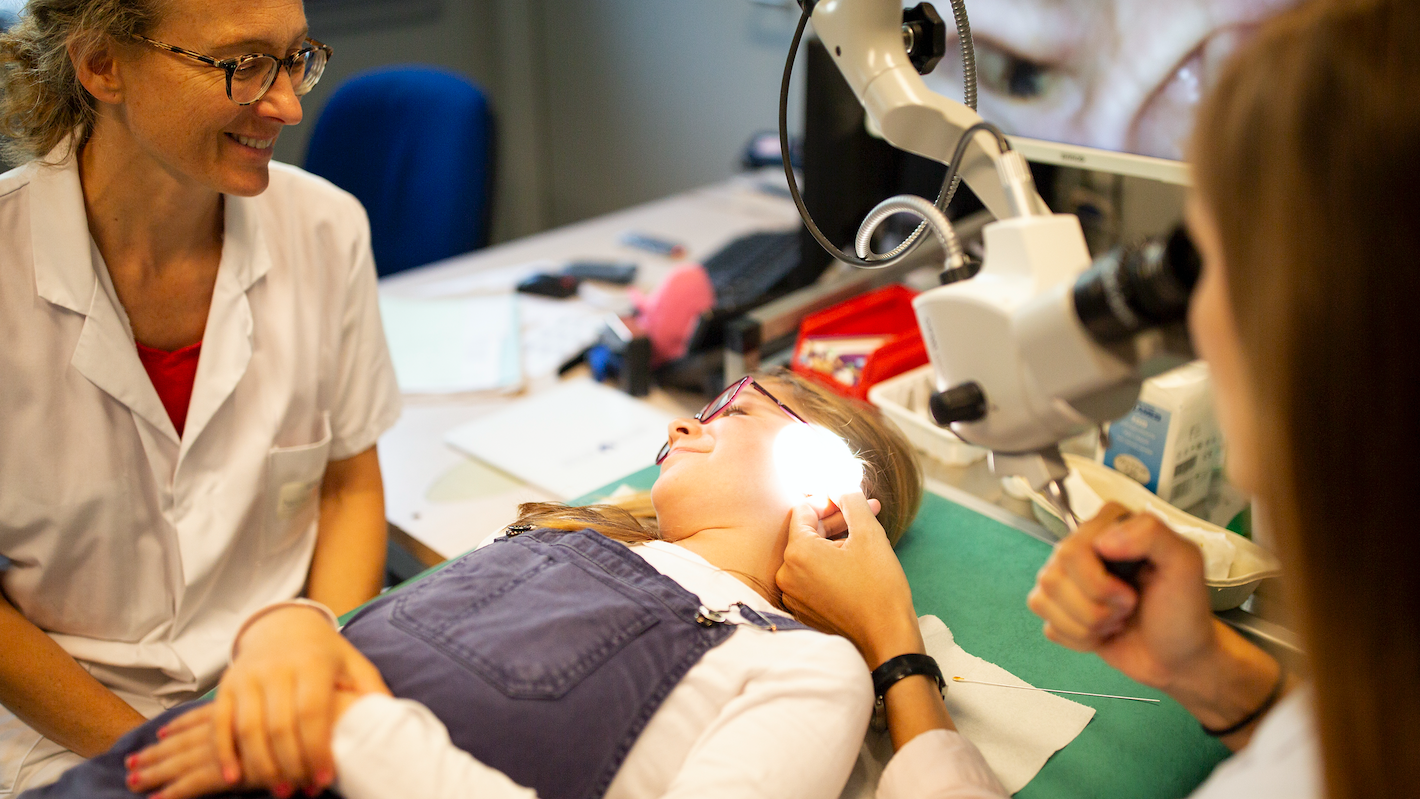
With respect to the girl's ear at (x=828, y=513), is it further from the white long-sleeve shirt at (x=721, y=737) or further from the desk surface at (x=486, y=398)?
the desk surface at (x=486, y=398)

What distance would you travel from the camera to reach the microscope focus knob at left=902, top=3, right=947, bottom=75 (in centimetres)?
105

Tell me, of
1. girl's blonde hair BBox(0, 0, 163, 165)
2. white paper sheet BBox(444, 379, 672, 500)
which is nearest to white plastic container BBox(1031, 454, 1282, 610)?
white paper sheet BBox(444, 379, 672, 500)

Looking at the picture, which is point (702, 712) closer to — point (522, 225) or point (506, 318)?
point (506, 318)

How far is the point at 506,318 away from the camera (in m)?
2.34


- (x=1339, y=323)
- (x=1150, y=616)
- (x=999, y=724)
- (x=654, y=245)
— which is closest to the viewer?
(x=1339, y=323)

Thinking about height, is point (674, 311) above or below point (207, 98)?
below

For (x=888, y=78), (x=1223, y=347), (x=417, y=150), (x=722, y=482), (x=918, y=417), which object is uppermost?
(x=888, y=78)

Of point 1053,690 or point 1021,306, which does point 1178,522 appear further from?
point 1021,306

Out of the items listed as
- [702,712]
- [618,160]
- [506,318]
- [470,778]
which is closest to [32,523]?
[470,778]

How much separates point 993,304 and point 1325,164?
260 millimetres

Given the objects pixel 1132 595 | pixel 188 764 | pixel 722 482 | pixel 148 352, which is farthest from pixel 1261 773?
pixel 148 352

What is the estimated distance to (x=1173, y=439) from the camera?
1.46m

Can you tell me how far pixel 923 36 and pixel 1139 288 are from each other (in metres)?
0.51

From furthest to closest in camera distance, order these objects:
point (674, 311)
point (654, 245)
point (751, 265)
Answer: point (654, 245) < point (751, 265) < point (674, 311)
